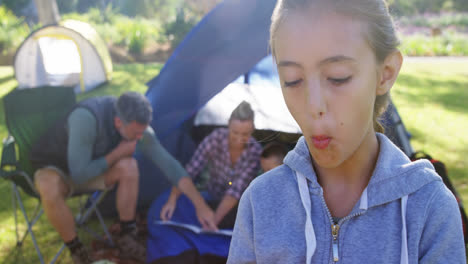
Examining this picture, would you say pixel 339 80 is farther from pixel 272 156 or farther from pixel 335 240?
pixel 272 156

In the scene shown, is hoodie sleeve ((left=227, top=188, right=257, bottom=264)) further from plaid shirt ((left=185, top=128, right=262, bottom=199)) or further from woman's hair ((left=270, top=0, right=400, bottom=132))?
plaid shirt ((left=185, top=128, right=262, bottom=199))

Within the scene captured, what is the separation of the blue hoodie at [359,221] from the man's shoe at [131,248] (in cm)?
203

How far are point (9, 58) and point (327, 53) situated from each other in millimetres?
12205

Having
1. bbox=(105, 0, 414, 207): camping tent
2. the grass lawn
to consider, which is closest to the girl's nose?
bbox=(105, 0, 414, 207): camping tent

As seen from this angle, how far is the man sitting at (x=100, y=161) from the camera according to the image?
279cm

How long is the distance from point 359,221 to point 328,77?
1.09 ft

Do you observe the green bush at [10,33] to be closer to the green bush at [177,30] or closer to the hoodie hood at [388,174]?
the green bush at [177,30]

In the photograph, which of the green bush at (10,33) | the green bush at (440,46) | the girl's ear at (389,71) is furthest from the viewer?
the green bush at (440,46)

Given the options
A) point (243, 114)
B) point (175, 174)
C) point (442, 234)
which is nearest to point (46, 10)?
point (175, 174)

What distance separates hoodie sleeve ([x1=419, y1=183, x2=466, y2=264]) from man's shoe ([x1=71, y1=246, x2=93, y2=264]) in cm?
237

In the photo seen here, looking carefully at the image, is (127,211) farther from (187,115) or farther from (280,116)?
(280,116)

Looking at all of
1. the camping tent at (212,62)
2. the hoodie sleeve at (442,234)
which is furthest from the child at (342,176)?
the camping tent at (212,62)

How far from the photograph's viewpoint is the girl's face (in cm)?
88

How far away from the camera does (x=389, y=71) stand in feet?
3.24
